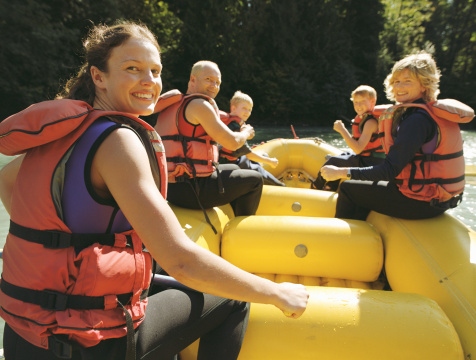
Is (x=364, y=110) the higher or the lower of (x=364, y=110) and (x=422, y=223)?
the higher

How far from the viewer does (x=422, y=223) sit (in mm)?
1782

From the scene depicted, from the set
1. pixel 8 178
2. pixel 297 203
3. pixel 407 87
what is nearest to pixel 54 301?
pixel 8 178

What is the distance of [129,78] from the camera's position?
883mm

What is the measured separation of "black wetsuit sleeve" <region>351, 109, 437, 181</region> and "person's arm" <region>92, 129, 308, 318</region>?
1203 mm

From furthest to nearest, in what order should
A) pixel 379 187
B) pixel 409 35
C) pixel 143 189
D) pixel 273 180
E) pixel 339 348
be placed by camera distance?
1. pixel 409 35
2. pixel 273 180
3. pixel 379 187
4. pixel 339 348
5. pixel 143 189

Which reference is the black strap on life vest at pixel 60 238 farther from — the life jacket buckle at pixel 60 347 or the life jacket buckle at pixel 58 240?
the life jacket buckle at pixel 60 347

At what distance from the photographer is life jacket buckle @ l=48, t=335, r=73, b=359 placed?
750 millimetres

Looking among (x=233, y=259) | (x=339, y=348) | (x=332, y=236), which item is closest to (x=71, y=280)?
(x=339, y=348)

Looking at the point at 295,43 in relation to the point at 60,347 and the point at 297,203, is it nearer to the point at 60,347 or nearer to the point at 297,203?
the point at 297,203

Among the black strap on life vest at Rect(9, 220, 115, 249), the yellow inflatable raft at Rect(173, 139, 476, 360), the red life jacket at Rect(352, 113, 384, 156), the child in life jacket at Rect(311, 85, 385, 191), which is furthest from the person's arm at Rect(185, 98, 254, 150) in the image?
the red life jacket at Rect(352, 113, 384, 156)

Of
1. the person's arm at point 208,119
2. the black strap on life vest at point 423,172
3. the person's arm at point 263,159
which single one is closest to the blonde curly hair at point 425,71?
the black strap on life vest at point 423,172

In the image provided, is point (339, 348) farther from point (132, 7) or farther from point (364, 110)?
point (132, 7)

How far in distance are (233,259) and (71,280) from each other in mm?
1148

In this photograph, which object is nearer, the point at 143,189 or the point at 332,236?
the point at 143,189
